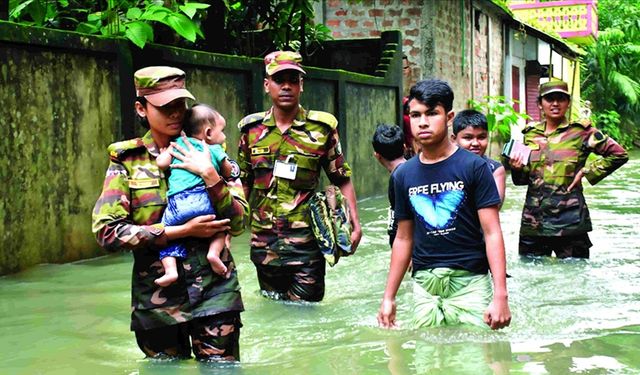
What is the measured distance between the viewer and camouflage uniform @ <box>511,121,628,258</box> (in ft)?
26.2

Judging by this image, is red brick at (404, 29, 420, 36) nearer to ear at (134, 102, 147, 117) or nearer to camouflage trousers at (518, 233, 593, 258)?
camouflage trousers at (518, 233, 593, 258)

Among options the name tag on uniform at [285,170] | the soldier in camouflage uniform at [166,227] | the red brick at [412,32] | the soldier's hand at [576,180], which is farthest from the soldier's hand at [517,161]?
the red brick at [412,32]

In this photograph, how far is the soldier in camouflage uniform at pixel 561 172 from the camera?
26.2 ft

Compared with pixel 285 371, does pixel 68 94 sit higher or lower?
higher

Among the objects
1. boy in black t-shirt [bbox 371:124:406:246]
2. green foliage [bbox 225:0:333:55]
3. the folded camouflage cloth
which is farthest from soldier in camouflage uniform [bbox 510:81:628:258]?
green foliage [bbox 225:0:333:55]

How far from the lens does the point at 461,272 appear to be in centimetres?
459

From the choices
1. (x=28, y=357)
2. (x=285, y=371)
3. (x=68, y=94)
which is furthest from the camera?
(x=68, y=94)

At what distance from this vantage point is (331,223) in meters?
6.26

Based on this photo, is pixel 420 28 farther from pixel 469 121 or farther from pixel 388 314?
pixel 388 314

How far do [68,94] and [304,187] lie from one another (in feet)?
9.60

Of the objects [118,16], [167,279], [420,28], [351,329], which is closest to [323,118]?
[351,329]

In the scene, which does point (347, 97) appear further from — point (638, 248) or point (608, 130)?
point (608, 130)

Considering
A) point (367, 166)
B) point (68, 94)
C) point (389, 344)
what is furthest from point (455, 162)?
point (367, 166)

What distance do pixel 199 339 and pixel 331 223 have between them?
86.7 inches
